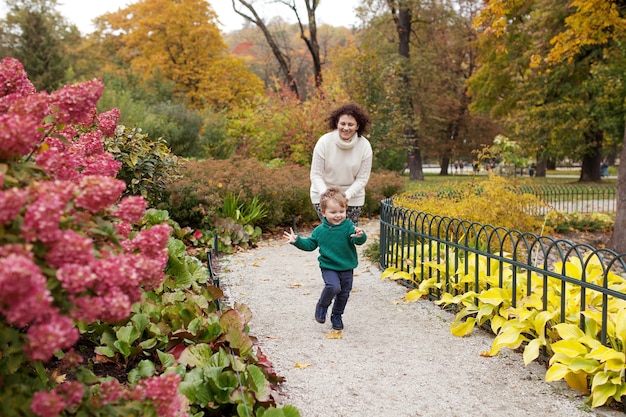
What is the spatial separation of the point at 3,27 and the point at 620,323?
33679 millimetres

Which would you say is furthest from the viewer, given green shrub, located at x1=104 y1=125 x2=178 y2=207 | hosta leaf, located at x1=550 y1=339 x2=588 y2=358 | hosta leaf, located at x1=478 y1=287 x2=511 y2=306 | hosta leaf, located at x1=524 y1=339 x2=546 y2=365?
green shrub, located at x1=104 y1=125 x2=178 y2=207

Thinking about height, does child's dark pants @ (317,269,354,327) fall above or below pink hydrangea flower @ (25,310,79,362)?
below

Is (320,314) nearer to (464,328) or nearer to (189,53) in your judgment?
(464,328)

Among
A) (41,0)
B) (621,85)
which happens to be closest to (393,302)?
(621,85)

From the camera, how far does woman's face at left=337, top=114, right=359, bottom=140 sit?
4.95 metres

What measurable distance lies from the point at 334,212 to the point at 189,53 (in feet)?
94.6

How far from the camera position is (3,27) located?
2952cm

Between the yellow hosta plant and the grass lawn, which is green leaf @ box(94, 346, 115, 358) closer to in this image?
the yellow hosta plant

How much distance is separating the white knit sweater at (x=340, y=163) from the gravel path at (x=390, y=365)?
1125 millimetres

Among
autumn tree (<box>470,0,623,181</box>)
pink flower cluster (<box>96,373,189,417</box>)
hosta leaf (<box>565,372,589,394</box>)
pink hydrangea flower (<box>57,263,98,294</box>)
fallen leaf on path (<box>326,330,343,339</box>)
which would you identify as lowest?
fallen leaf on path (<box>326,330,343,339</box>)

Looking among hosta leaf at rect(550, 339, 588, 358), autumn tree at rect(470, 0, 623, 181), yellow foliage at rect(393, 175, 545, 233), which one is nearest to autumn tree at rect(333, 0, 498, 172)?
autumn tree at rect(470, 0, 623, 181)

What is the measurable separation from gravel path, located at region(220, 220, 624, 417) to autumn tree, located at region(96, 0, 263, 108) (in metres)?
25.9

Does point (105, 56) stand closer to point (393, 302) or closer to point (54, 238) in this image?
point (393, 302)

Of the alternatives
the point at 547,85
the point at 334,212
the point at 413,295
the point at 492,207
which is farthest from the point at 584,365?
the point at 547,85
